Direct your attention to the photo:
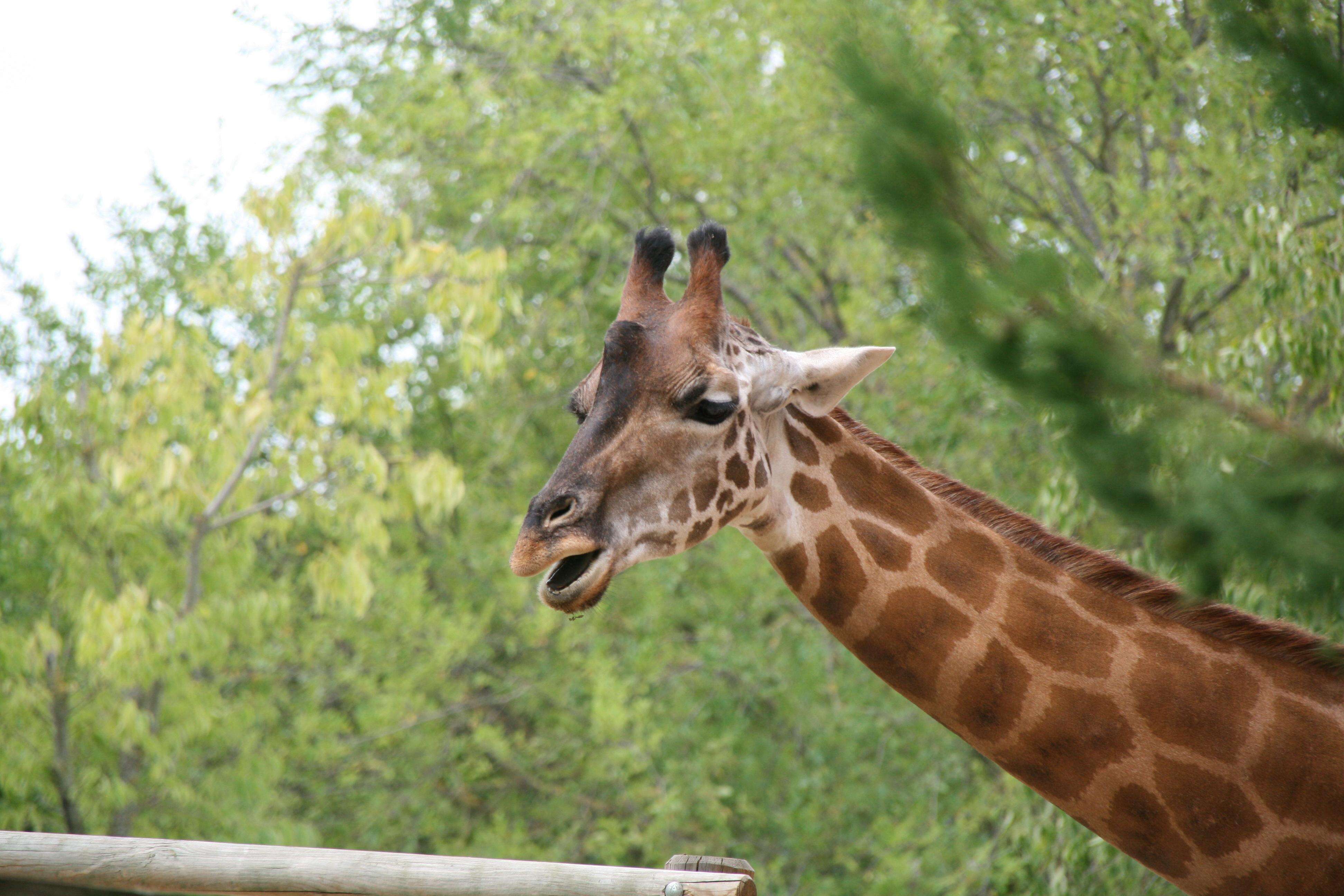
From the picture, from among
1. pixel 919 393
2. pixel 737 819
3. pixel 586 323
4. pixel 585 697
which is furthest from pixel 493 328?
pixel 737 819

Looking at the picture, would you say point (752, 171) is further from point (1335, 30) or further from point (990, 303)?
point (990, 303)

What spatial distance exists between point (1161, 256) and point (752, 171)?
3.64 meters

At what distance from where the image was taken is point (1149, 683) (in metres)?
2.78

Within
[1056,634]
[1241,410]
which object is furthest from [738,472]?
[1241,410]

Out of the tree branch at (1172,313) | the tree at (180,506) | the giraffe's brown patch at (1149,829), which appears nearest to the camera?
the giraffe's brown patch at (1149,829)

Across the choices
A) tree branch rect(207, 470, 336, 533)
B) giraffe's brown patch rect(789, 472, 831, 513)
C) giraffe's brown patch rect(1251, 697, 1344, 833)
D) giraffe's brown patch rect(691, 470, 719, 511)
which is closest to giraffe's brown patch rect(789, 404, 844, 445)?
giraffe's brown patch rect(789, 472, 831, 513)

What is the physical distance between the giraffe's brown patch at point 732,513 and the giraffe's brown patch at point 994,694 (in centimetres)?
71

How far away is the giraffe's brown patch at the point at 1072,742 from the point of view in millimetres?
2748

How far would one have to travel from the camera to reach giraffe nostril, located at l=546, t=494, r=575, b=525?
2.64m

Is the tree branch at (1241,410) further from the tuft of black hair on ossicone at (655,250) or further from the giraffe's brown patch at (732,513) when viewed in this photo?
the tuft of black hair on ossicone at (655,250)

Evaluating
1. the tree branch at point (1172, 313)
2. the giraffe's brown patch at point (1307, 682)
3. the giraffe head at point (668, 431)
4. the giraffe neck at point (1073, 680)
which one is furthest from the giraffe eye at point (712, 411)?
the tree branch at point (1172, 313)

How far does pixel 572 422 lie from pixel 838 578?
23.0ft

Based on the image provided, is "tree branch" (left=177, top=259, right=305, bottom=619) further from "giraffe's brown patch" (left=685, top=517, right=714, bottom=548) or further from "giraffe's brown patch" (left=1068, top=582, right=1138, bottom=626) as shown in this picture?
"giraffe's brown patch" (left=1068, top=582, right=1138, bottom=626)

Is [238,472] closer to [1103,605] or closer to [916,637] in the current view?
[916,637]
